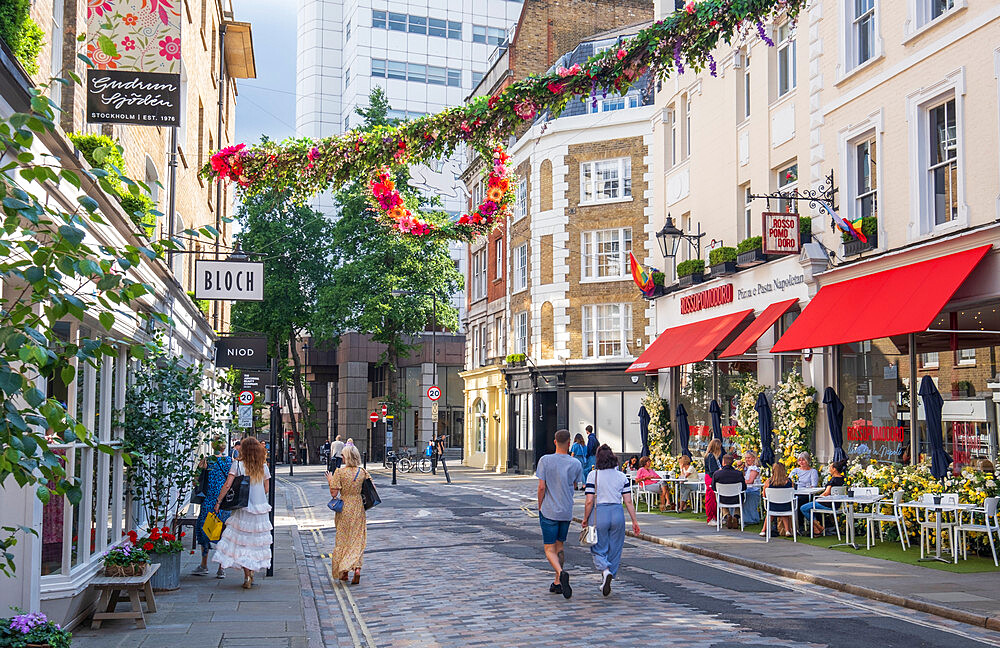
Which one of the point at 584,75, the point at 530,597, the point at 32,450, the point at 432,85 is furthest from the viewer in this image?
the point at 432,85

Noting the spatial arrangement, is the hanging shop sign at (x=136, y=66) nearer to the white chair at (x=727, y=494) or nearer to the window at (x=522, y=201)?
the white chair at (x=727, y=494)

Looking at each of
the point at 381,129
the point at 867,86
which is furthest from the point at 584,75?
the point at 867,86

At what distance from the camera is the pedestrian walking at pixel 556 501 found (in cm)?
1184

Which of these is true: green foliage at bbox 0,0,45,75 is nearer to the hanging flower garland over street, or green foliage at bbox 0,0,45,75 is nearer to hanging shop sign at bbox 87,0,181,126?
the hanging flower garland over street

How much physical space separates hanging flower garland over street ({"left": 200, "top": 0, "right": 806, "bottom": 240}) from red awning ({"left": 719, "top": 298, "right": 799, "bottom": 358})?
1316 centimetres

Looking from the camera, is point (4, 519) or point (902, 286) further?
point (902, 286)

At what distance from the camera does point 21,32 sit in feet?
27.3

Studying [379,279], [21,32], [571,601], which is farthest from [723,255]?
[379,279]

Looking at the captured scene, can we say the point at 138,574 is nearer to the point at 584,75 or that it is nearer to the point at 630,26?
the point at 584,75

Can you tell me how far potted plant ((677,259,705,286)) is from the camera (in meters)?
27.5

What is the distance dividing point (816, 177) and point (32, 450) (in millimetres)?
20122

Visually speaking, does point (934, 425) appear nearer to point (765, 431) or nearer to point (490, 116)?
point (765, 431)

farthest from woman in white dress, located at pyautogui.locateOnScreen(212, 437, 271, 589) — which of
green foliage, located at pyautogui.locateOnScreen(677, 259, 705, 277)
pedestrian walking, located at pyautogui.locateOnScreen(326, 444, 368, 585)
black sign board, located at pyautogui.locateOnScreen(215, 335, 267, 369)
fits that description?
green foliage, located at pyautogui.locateOnScreen(677, 259, 705, 277)

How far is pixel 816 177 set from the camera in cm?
2162
